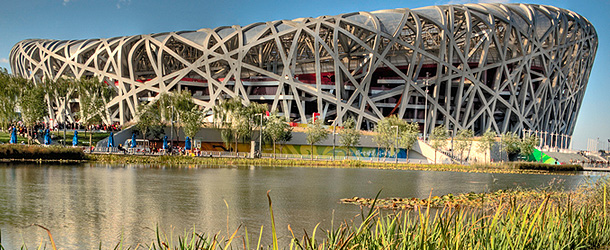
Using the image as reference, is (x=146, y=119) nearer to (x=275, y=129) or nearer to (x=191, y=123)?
(x=191, y=123)

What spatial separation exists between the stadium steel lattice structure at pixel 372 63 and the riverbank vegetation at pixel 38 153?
1377 inches

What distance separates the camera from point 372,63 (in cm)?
6956

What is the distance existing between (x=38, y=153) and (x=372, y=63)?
4350 cm

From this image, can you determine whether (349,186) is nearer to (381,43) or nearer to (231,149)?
(231,149)

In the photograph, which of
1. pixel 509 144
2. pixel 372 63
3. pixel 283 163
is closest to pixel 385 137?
pixel 372 63

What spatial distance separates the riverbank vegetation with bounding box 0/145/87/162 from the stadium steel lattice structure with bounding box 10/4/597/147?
35.0m

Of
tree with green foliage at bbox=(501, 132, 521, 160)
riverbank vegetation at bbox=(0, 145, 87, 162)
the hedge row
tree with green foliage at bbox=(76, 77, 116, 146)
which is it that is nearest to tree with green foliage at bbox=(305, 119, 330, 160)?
the hedge row

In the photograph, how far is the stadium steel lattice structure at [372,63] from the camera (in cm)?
7000

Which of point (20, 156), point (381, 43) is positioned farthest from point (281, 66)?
point (20, 156)

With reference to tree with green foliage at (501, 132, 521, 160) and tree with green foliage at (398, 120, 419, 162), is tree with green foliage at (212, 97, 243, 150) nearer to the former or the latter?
tree with green foliage at (398, 120, 419, 162)

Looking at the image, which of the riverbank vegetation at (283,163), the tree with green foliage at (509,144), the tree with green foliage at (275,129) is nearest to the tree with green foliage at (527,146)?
the tree with green foliage at (509,144)

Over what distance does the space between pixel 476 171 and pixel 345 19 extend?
95.4 feet

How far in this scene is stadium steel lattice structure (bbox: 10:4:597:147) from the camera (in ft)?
230

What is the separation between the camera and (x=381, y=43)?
74.7 metres
